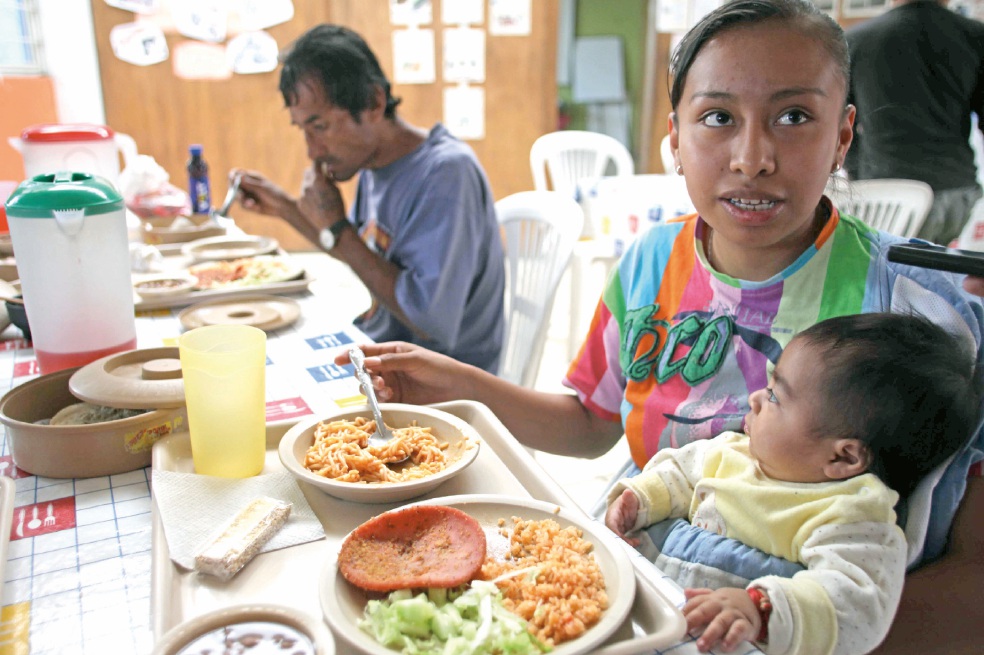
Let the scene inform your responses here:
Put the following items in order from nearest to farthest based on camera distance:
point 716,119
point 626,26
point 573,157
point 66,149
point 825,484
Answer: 1. point 825,484
2. point 716,119
3. point 66,149
4. point 573,157
5. point 626,26

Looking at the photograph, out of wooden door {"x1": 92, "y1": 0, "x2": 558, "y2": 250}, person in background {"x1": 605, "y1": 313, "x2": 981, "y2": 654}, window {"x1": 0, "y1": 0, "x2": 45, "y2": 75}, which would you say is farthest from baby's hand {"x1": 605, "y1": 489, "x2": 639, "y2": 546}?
wooden door {"x1": 92, "y1": 0, "x2": 558, "y2": 250}

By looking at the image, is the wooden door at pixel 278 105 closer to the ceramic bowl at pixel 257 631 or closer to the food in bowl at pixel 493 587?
the food in bowl at pixel 493 587

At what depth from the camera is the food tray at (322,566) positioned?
689mm

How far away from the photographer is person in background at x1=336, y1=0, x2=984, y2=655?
97 cm

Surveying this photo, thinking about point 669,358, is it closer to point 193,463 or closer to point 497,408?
point 497,408

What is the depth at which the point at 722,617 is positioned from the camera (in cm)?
71

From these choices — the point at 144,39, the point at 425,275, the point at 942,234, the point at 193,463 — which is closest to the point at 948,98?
the point at 942,234

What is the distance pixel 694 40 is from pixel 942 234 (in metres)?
2.62

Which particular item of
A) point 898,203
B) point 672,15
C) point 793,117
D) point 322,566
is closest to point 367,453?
point 322,566

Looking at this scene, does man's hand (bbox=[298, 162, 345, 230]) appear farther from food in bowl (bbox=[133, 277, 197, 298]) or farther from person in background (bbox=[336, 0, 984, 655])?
person in background (bbox=[336, 0, 984, 655])

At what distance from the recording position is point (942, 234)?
316 centimetres

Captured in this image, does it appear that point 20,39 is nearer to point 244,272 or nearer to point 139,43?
point 139,43

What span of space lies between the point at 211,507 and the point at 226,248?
1.57 m

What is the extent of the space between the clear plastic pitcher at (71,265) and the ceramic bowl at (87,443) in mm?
220
